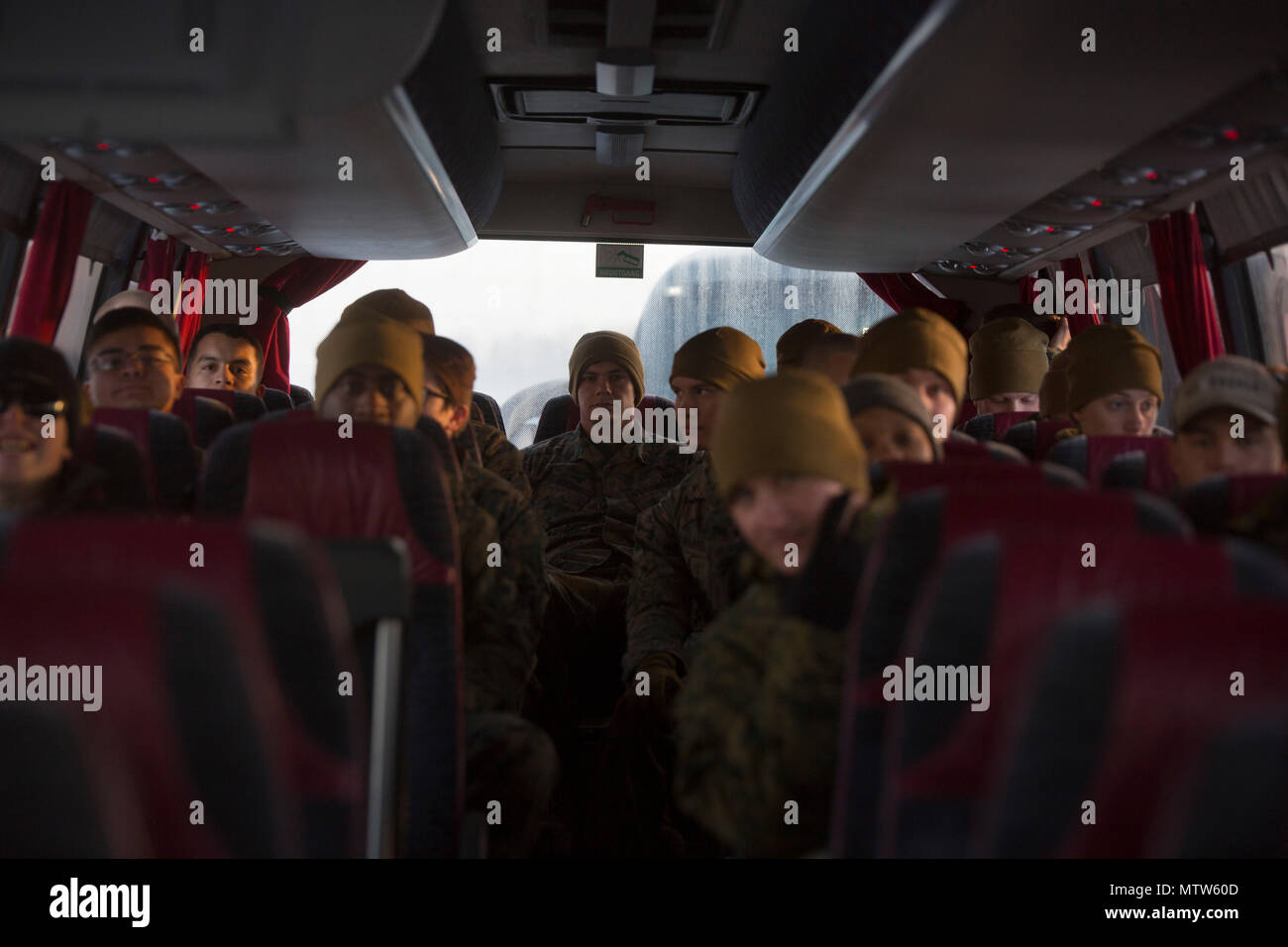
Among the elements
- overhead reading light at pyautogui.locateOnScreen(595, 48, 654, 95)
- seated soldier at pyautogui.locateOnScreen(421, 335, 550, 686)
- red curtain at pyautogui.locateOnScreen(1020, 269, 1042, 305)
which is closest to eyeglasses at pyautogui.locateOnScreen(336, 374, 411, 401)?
seated soldier at pyautogui.locateOnScreen(421, 335, 550, 686)

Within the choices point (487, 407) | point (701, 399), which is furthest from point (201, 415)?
point (487, 407)

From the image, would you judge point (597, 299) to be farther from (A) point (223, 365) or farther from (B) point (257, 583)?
(B) point (257, 583)

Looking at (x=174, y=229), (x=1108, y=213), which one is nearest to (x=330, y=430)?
(x=174, y=229)

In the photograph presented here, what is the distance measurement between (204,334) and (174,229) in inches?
23.7

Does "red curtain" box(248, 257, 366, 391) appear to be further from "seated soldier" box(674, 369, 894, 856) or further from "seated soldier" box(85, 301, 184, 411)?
"seated soldier" box(674, 369, 894, 856)

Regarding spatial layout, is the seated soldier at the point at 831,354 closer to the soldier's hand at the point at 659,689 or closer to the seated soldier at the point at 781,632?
the soldier's hand at the point at 659,689

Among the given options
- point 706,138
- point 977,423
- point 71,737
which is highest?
point 706,138

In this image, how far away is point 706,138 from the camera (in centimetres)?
543

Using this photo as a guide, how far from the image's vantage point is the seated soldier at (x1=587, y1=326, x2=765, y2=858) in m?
2.28

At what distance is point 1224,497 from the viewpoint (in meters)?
1.32

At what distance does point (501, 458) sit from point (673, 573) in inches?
36.6

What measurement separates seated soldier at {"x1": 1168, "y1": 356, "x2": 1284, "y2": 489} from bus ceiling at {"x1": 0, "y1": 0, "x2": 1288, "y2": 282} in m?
0.71

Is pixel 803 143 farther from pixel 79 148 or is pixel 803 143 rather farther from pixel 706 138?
pixel 79 148

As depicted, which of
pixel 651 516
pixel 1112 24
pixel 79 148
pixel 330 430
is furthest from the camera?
pixel 651 516
